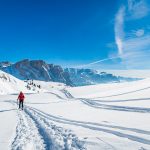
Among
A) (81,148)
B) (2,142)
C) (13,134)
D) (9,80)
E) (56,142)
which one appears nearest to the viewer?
(81,148)

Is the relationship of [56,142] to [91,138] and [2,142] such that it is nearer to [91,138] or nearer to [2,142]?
[91,138]

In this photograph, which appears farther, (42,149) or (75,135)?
(75,135)

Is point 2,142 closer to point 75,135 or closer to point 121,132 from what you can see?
point 75,135

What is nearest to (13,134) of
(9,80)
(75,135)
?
(75,135)

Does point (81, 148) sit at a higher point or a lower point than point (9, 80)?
lower

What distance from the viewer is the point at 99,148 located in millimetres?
9406

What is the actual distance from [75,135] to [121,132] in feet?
6.01

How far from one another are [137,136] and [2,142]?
16.4 feet

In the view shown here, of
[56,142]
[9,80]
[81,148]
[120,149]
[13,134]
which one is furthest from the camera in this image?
[9,80]

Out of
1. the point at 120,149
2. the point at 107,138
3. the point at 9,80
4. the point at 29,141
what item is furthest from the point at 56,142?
the point at 9,80

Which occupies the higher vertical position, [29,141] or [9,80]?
[9,80]

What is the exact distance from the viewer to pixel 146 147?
9.09 m

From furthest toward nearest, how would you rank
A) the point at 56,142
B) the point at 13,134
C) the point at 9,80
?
the point at 9,80 < the point at 13,134 < the point at 56,142

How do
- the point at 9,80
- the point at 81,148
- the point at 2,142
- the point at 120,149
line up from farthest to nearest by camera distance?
the point at 9,80, the point at 2,142, the point at 81,148, the point at 120,149
